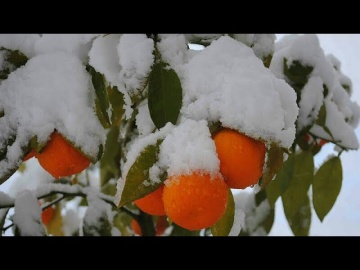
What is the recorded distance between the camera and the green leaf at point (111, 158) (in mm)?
1179

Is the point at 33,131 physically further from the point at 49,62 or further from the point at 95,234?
the point at 95,234

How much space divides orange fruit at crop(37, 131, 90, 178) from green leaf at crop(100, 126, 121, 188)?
558 millimetres

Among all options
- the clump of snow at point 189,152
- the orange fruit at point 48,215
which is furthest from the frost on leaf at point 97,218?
the clump of snow at point 189,152

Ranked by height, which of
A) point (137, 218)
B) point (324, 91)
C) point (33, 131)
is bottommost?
point (137, 218)

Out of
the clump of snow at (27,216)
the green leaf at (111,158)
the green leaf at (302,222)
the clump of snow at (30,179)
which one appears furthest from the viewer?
the clump of snow at (30,179)

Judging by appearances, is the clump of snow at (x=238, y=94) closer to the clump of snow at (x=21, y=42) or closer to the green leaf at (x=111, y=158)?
the clump of snow at (x=21, y=42)

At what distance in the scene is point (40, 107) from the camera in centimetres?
61

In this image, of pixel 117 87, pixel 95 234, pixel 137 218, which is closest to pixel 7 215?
pixel 95 234

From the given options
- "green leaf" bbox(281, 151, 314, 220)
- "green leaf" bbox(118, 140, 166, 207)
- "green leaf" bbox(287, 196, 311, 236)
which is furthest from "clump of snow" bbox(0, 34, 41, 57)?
"green leaf" bbox(287, 196, 311, 236)

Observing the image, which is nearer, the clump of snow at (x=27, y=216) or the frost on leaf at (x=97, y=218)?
the clump of snow at (x=27, y=216)

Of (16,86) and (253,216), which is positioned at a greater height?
(16,86)

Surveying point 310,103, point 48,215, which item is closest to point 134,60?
point 310,103

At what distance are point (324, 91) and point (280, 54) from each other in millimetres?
101

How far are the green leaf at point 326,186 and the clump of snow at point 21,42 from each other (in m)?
0.51
